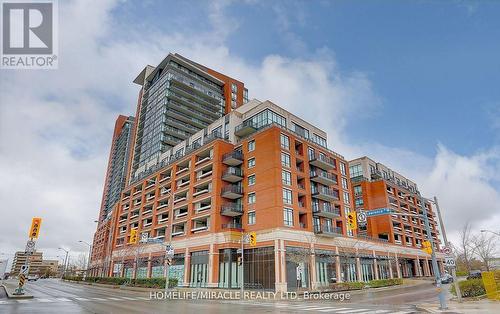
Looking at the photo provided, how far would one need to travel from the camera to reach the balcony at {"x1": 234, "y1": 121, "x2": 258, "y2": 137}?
53469 mm

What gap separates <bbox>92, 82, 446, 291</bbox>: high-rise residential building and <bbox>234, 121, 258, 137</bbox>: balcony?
0.17m

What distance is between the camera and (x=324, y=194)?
50.5 metres

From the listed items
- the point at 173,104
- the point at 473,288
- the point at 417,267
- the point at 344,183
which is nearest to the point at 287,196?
the point at 344,183


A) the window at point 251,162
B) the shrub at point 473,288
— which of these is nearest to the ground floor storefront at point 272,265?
the window at point 251,162

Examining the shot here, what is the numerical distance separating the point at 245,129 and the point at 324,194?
1654 cm

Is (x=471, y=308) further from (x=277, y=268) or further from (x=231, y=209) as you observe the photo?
(x=231, y=209)

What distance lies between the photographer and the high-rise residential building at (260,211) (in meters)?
43.0

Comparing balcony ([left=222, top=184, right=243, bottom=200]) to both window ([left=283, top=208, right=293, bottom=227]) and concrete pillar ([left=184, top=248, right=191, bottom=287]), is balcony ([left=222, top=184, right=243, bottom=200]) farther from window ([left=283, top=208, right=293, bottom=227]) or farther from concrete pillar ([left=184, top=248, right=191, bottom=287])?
concrete pillar ([left=184, top=248, right=191, bottom=287])

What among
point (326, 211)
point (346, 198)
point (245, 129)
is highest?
point (245, 129)

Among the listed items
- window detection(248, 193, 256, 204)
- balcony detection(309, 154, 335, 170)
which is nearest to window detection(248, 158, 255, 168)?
window detection(248, 193, 256, 204)

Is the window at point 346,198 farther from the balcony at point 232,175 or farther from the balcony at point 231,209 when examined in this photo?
the balcony at point 231,209

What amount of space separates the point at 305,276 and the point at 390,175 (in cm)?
5490

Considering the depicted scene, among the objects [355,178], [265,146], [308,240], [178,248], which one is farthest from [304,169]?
[355,178]

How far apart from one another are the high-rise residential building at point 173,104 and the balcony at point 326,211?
38.8 meters
